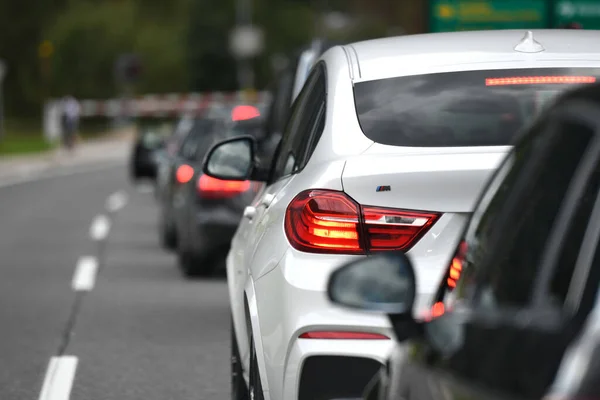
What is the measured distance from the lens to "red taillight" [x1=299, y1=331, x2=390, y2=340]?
178 inches

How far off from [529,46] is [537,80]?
0.74ft

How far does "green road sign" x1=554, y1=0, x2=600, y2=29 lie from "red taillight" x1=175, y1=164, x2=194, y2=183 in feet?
37.2

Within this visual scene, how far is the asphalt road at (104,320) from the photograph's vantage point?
26.1 ft

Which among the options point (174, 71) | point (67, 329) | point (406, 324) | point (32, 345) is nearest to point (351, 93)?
point (406, 324)

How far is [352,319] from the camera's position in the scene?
4543 mm

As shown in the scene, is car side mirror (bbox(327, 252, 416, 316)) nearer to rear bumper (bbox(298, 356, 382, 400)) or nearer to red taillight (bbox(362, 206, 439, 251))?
rear bumper (bbox(298, 356, 382, 400))

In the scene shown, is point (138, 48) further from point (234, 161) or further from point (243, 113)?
point (234, 161)

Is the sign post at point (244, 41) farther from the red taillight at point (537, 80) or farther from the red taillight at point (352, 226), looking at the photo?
the red taillight at point (352, 226)

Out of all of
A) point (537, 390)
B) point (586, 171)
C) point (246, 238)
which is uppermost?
point (586, 171)

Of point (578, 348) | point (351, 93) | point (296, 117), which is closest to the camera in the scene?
point (578, 348)

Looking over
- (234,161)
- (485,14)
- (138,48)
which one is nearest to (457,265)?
(234,161)

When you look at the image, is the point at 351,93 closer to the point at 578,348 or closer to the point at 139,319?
the point at 578,348

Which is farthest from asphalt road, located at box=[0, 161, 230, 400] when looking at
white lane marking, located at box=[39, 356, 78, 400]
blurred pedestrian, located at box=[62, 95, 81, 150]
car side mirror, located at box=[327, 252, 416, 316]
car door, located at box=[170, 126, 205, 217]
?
blurred pedestrian, located at box=[62, 95, 81, 150]

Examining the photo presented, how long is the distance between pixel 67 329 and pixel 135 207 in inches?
575
